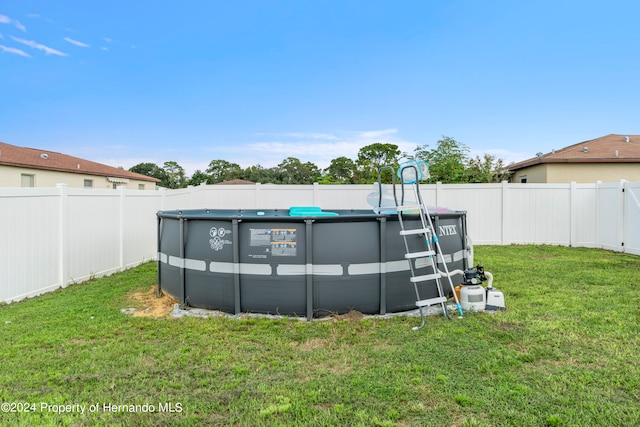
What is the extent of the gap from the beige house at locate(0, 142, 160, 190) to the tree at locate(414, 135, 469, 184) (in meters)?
19.7

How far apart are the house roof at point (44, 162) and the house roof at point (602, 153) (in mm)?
23022

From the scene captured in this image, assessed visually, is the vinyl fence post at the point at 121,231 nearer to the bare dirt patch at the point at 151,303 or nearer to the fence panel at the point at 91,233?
the fence panel at the point at 91,233

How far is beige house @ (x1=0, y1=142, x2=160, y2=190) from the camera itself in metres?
15.4

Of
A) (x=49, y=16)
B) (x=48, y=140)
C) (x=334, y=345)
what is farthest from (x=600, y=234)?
(x=48, y=140)

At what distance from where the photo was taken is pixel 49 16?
900 cm

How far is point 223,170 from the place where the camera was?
47531 millimetres

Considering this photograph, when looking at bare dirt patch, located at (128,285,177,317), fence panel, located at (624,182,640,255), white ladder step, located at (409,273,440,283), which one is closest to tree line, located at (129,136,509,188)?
white ladder step, located at (409,273,440,283)

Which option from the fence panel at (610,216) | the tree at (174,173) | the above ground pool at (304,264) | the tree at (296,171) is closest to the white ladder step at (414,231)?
the above ground pool at (304,264)

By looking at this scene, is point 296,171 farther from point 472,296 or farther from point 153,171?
point 472,296

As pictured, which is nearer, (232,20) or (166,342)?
(166,342)

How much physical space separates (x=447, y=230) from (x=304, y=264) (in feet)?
7.06

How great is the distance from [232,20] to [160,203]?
562cm

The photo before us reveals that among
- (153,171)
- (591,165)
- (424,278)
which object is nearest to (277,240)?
(424,278)

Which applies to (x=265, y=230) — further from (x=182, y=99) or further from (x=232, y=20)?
(x=182, y=99)
